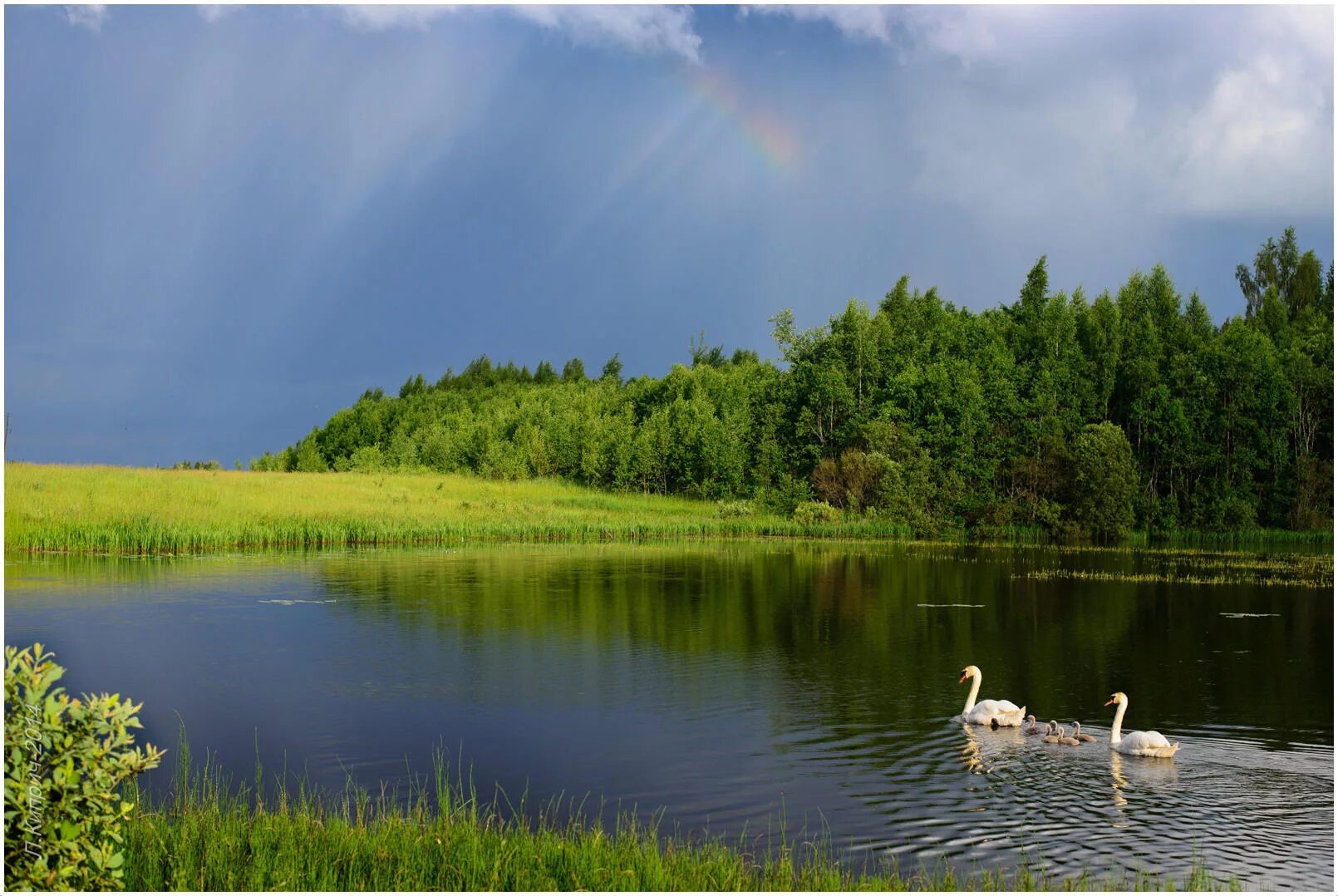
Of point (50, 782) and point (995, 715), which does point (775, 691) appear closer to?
point (995, 715)

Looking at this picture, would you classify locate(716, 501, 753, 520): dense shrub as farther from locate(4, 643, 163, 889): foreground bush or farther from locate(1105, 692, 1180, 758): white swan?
locate(4, 643, 163, 889): foreground bush

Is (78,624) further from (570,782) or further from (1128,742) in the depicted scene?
(1128,742)

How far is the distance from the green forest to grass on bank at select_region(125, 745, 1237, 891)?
47.7 metres

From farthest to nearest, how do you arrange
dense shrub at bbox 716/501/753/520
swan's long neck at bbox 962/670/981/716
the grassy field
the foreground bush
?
dense shrub at bbox 716/501/753/520
the grassy field
swan's long neck at bbox 962/670/981/716
the foreground bush

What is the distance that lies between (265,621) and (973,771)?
622 inches

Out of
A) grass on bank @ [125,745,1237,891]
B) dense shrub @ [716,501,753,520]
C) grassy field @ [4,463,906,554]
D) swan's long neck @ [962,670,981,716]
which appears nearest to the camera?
grass on bank @ [125,745,1237,891]

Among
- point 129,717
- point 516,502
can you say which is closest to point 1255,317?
point 516,502

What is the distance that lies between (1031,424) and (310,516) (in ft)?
130

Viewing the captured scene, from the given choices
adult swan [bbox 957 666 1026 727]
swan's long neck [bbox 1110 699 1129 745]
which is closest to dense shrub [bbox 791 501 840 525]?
adult swan [bbox 957 666 1026 727]

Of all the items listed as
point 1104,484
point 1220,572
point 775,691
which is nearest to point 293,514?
point 775,691

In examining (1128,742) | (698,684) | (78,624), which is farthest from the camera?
(78,624)

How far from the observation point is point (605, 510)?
62.3 m

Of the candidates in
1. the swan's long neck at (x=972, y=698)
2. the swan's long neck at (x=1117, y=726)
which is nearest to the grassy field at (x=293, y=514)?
the swan's long neck at (x=972, y=698)

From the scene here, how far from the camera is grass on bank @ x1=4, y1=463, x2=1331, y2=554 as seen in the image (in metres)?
38.3
